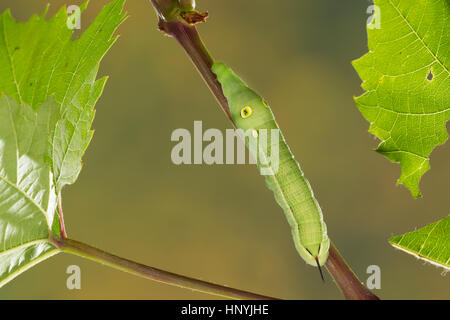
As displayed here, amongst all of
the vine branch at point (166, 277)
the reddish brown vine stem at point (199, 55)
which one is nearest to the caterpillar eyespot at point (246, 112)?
the reddish brown vine stem at point (199, 55)

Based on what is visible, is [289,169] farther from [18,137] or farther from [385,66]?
[18,137]

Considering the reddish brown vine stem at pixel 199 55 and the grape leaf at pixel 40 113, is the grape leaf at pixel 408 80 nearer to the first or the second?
the reddish brown vine stem at pixel 199 55

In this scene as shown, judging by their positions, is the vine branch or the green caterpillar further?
the green caterpillar

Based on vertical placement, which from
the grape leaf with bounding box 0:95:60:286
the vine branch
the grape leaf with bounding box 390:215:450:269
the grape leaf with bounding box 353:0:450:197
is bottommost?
the vine branch

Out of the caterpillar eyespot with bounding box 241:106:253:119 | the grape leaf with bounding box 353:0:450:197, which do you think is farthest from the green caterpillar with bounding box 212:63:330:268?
the grape leaf with bounding box 353:0:450:197

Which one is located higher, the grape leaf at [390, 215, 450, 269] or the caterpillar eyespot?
the caterpillar eyespot

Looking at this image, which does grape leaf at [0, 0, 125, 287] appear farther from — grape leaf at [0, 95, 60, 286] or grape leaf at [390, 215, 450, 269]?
grape leaf at [390, 215, 450, 269]
